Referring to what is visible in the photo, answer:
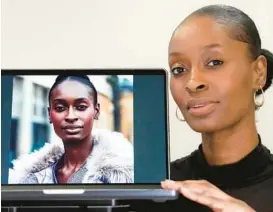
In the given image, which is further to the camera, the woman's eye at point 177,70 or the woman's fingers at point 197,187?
the woman's eye at point 177,70

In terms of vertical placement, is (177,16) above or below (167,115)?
above

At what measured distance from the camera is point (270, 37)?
3.22 feet

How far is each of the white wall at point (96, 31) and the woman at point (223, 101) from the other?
35 millimetres

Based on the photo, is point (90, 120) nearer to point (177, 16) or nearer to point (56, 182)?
point (56, 182)

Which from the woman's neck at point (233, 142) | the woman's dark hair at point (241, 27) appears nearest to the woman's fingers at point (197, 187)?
the woman's neck at point (233, 142)

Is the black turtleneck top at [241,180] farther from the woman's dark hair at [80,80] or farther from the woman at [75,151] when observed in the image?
the woman's dark hair at [80,80]

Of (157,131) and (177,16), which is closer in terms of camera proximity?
(157,131)

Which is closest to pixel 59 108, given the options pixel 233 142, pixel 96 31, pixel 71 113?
pixel 71 113

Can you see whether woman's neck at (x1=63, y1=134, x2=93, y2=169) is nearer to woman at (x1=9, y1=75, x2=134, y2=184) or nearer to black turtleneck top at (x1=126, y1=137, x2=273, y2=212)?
woman at (x1=9, y1=75, x2=134, y2=184)

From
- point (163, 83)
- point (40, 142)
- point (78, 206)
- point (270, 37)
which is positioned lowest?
point (78, 206)

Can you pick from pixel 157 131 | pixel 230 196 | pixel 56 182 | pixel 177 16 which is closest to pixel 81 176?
pixel 56 182

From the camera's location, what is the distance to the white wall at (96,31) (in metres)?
1.00

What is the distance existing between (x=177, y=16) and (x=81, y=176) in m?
0.37

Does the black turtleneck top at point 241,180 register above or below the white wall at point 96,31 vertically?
below
